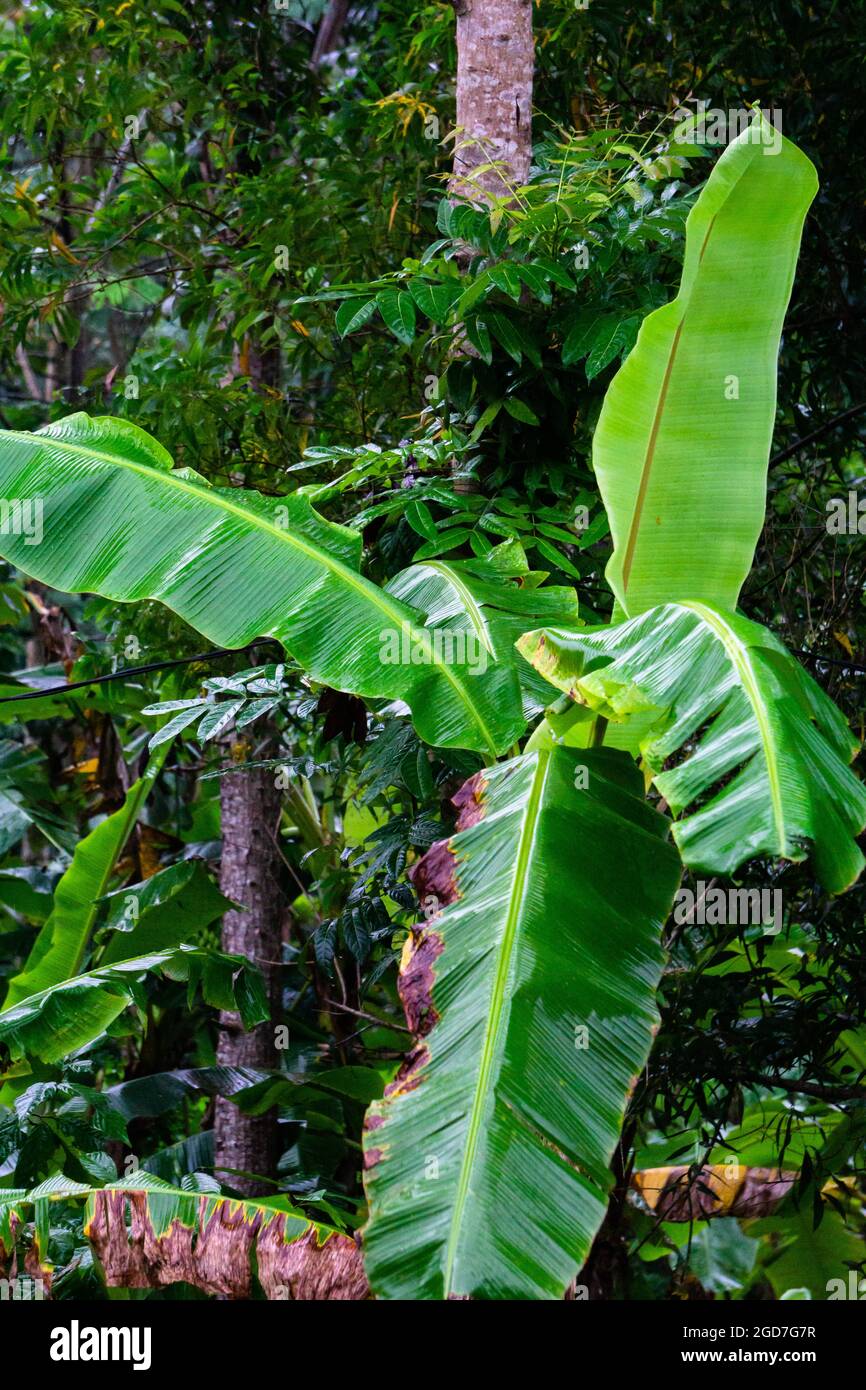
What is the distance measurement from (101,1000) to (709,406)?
259 cm

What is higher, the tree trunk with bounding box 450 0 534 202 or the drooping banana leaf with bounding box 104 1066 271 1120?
the tree trunk with bounding box 450 0 534 202

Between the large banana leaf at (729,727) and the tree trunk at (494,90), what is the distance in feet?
7.23

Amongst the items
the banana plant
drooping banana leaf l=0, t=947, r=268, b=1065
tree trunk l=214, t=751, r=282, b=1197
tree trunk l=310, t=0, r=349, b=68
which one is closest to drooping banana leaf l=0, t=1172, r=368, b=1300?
drooping banana leaf l=0, t=947, r=268, b=1065

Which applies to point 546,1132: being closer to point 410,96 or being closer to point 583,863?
point 583,863

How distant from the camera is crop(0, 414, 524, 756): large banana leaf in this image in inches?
110

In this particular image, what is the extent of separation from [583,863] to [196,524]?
144 centimetres

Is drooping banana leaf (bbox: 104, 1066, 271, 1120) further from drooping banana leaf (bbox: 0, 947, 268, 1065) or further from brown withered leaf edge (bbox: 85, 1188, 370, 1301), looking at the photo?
brown withered leaf edge (bbox: 85, 1188, 370, 1301)

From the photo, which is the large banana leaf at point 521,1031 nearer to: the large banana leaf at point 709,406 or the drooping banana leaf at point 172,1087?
the large banana leaf at point 709,406

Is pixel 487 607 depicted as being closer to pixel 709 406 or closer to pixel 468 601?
pixel 468 601

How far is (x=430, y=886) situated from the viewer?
253cm

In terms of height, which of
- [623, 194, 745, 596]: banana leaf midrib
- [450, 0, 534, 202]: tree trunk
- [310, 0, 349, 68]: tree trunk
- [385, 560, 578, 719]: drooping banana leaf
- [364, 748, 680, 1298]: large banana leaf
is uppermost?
[310, 0, 349, 68]: tree trunk

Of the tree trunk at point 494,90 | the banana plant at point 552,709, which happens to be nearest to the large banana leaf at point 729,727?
the banana plant at point 552,709
